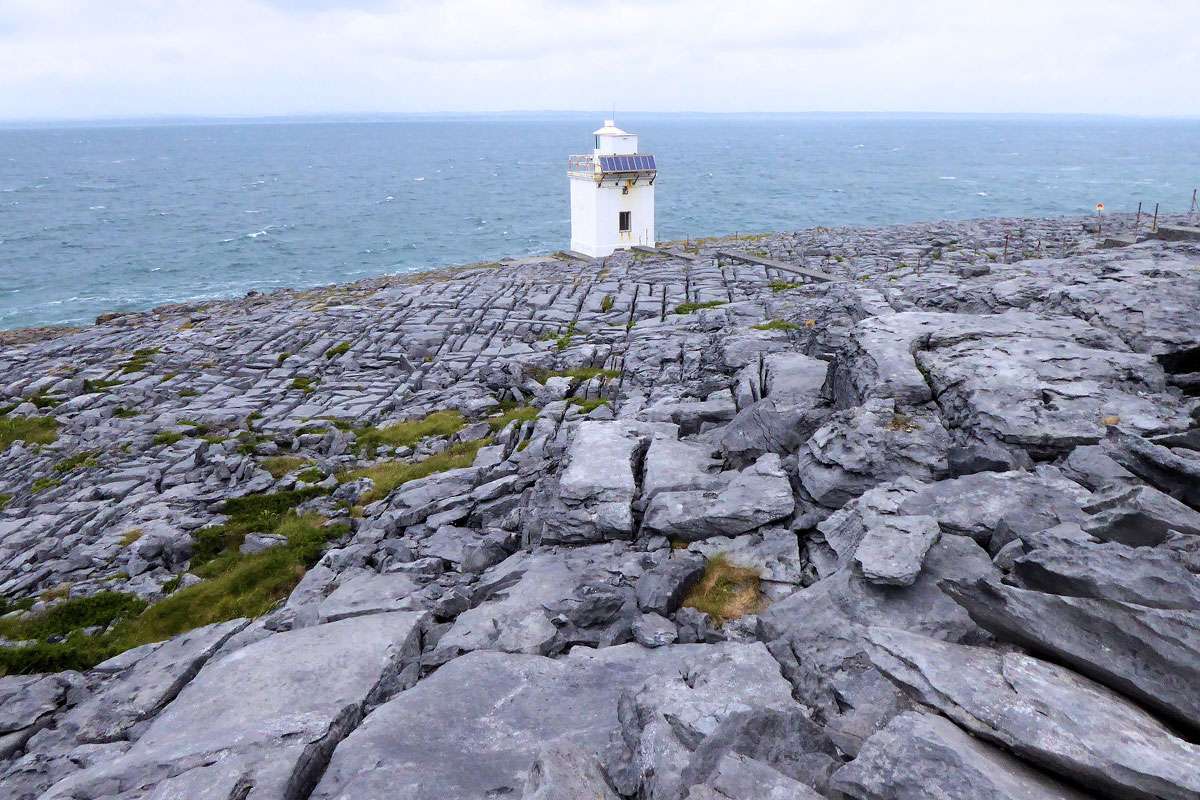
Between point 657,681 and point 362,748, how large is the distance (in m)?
3.49

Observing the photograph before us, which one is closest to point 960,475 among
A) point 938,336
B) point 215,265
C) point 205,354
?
point 938,336

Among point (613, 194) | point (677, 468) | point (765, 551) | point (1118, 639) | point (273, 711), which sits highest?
point (613, 194)

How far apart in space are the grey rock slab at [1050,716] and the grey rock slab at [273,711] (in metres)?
6.58

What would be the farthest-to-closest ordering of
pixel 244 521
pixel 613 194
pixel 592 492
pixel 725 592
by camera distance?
pixel 613 194
pixel 244 521
pixel 592 492
pixel 725 592

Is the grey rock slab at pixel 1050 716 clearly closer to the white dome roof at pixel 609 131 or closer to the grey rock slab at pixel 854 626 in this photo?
the grey rock slab at pixel 854 626

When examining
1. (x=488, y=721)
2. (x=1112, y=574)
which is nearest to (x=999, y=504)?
(x=1112, y=574)

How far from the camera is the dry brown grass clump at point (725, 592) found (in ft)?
38.4

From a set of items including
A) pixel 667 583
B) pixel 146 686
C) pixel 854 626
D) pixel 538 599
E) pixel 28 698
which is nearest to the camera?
pixel 854 626

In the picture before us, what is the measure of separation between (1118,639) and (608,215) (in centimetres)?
5436

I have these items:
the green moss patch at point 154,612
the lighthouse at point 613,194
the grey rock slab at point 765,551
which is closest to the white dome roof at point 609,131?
the lighthouse at point 613,194

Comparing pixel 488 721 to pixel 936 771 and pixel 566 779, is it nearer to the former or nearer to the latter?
pixel 566 779

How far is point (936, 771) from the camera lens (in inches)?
247

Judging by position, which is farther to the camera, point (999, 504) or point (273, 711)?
point (999, 504)

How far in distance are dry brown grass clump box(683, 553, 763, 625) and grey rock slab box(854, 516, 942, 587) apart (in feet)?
6.28
